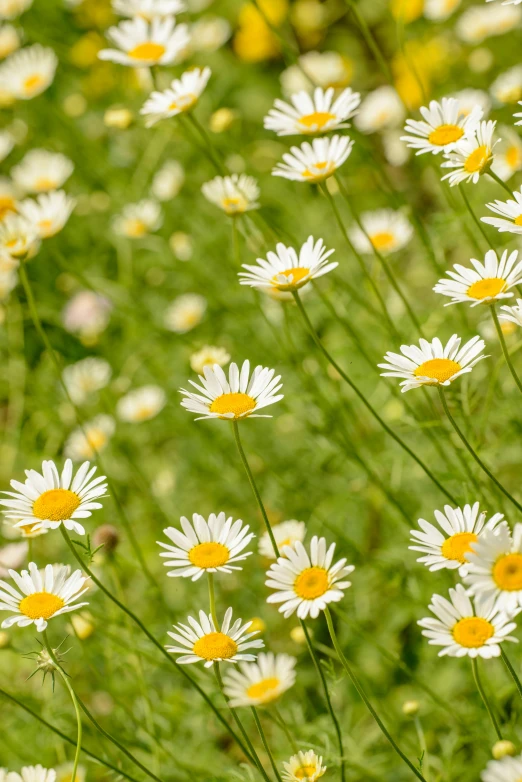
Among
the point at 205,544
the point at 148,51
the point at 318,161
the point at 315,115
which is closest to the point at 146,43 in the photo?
the point at 148,51

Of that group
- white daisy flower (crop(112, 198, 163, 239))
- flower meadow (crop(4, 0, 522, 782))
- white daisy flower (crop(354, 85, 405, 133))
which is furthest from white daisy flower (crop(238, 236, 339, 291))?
white daisy flower (crop(354, 85, 405, 133))

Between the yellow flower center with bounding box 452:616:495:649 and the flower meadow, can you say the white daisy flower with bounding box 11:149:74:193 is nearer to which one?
the flower meadow

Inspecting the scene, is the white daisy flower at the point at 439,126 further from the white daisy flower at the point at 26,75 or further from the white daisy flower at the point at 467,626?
the white daisy flower at the point at 26,75

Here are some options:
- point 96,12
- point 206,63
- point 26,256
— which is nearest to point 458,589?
point 26,256

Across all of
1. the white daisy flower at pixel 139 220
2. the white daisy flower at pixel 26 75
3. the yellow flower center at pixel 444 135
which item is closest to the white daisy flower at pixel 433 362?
the yellow flower center at pixel 444 135

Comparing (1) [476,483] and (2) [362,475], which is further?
(2) [362,475]

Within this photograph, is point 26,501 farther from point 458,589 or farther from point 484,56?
point 484,56

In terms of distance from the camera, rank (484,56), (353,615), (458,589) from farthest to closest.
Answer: (484,56)
(353,615)
(458,589)
